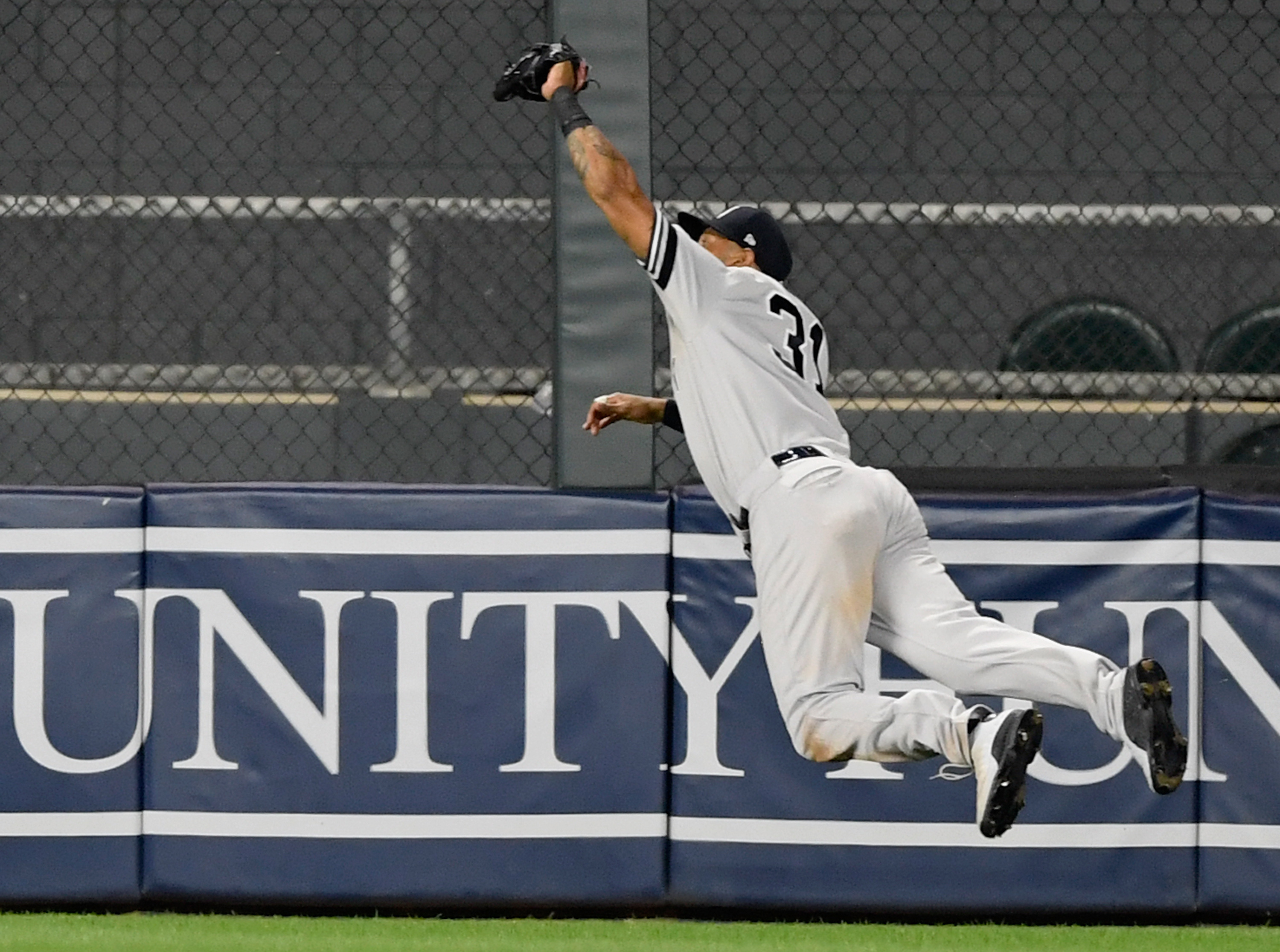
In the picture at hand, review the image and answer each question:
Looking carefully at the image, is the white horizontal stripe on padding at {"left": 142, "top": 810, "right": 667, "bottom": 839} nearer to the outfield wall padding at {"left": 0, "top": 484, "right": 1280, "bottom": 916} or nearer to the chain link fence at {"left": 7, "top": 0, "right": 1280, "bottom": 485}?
the outfield wall padding at {"left": 0, "top": 484, "right": 1280, "bottom": 916}

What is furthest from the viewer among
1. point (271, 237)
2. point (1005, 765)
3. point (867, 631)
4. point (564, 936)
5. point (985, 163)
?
point (985, 163)

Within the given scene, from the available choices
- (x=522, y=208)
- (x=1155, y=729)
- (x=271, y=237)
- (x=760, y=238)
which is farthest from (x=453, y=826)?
(x=271, y=237)

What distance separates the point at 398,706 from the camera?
187 inches

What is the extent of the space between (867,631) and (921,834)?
1.18 meters

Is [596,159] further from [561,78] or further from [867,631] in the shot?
[867,631]

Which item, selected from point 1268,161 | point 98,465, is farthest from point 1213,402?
point 98,465

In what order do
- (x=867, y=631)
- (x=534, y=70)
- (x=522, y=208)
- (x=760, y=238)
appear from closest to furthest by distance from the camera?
(x=867, y=631) → (x=534, y=70) → (x=760, y=238) → (x=522, y=208)

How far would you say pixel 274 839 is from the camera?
4.71 metres

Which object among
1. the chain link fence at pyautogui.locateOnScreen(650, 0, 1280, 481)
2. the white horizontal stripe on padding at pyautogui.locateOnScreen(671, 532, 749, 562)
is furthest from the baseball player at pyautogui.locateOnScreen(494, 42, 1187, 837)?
the chain link fence at pyautogui.locateOnScreen(650, 0, 1280, 481)

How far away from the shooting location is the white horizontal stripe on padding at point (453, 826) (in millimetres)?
4719

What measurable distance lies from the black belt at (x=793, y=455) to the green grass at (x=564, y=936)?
134 cm

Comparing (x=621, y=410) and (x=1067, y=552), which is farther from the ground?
(x=621, y=410)

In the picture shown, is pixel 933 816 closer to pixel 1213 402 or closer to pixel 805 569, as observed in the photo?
pixel 805 569

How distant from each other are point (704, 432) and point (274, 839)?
5.88ft
